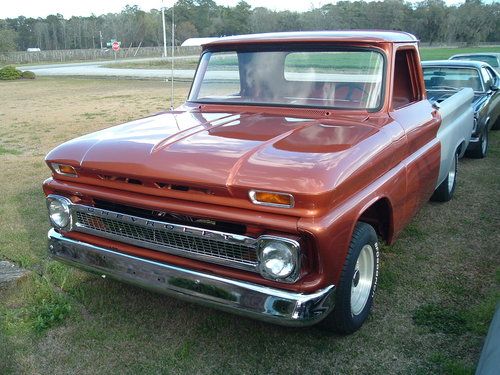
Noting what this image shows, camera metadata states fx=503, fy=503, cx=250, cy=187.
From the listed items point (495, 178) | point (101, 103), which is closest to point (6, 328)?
point (495, 178)

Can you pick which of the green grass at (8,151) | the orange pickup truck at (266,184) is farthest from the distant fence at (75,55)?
the orange pickup truck at (266,184)

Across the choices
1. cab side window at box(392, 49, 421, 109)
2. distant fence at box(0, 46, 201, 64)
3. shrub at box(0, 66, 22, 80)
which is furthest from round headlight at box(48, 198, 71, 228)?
distant fence at box(0, 46, 201, 64)

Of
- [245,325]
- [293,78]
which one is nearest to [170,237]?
[245,325]

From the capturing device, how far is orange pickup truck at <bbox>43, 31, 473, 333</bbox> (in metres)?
2.52

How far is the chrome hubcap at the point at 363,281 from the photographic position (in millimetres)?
3157

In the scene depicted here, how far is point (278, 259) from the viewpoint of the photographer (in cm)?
252

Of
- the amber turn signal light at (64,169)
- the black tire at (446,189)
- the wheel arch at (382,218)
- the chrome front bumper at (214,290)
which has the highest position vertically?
the amber turn signal light at (64,169)

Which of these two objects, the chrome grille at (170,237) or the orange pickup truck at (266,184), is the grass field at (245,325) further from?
the chrome grille at (170,237)

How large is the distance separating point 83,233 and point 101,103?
13978 millimetres

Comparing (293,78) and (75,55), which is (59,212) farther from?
(75,55)

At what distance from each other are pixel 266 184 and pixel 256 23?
5278cm

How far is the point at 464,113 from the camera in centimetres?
575

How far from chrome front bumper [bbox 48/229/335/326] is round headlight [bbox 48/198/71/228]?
20 cm

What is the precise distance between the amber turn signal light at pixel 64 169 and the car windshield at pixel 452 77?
6.41m
